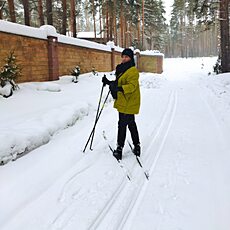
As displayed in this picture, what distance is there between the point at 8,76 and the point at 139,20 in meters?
33.6

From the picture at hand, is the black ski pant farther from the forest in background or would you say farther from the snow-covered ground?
the forest in background

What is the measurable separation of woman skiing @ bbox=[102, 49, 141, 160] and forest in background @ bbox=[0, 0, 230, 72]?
1170 centimetres

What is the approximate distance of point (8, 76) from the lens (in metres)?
8.27

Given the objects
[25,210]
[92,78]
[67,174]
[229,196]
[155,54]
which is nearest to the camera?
[25,210]

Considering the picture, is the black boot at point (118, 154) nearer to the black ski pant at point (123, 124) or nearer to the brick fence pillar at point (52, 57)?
the black ski pant at point (123, 124)

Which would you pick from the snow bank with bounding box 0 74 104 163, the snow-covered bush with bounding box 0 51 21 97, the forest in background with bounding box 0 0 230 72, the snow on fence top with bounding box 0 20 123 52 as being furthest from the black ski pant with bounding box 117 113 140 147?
the forest in background with bounding box 0 0 230 72

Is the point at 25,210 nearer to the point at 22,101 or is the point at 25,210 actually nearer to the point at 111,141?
the point at 111,141

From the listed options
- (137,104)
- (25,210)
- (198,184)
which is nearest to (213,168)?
(198,184)

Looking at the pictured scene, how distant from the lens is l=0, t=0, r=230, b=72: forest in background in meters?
16.8

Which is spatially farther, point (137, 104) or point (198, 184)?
point (137, 104)

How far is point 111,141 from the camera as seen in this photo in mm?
5699

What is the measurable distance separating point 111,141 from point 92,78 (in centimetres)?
949

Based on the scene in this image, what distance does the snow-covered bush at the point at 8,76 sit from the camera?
783cm

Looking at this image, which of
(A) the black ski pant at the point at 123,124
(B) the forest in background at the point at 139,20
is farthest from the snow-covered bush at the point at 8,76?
(B) the forest in background at the point at 139,20
